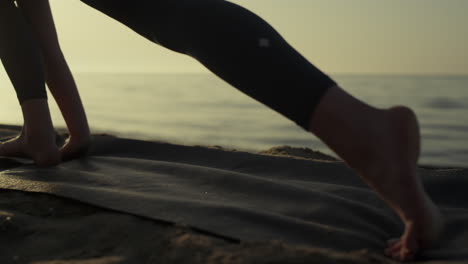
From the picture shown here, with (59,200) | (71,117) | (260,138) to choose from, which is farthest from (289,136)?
(59,200)

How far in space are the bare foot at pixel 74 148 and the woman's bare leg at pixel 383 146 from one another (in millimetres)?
1069

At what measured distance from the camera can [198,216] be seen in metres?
0.94

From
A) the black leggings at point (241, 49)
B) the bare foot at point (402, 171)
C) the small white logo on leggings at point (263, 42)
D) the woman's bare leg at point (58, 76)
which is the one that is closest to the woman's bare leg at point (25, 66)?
the woman's bare leg at point (58, 76)

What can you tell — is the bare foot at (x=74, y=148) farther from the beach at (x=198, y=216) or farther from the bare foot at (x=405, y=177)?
the bare foot at (x=405, y=177)

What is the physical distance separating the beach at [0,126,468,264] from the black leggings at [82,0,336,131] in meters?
0.24

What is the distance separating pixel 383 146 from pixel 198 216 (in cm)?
39

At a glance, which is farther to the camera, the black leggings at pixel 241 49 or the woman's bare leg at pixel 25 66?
the woman's bare leg at pixel 25 66

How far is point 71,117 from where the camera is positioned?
1.61m

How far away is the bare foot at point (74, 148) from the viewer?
161cm

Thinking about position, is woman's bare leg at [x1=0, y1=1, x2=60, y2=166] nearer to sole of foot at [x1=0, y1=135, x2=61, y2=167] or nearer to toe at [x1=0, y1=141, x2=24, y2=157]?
sole of foot at [x1=0, y1=135, x2=61, y2=167]

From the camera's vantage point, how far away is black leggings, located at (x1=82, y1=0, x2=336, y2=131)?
80 cm

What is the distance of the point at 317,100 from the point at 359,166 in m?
0.14

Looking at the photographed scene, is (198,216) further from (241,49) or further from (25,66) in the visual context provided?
(25,66)

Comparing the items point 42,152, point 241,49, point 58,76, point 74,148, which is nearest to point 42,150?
point 42,152
